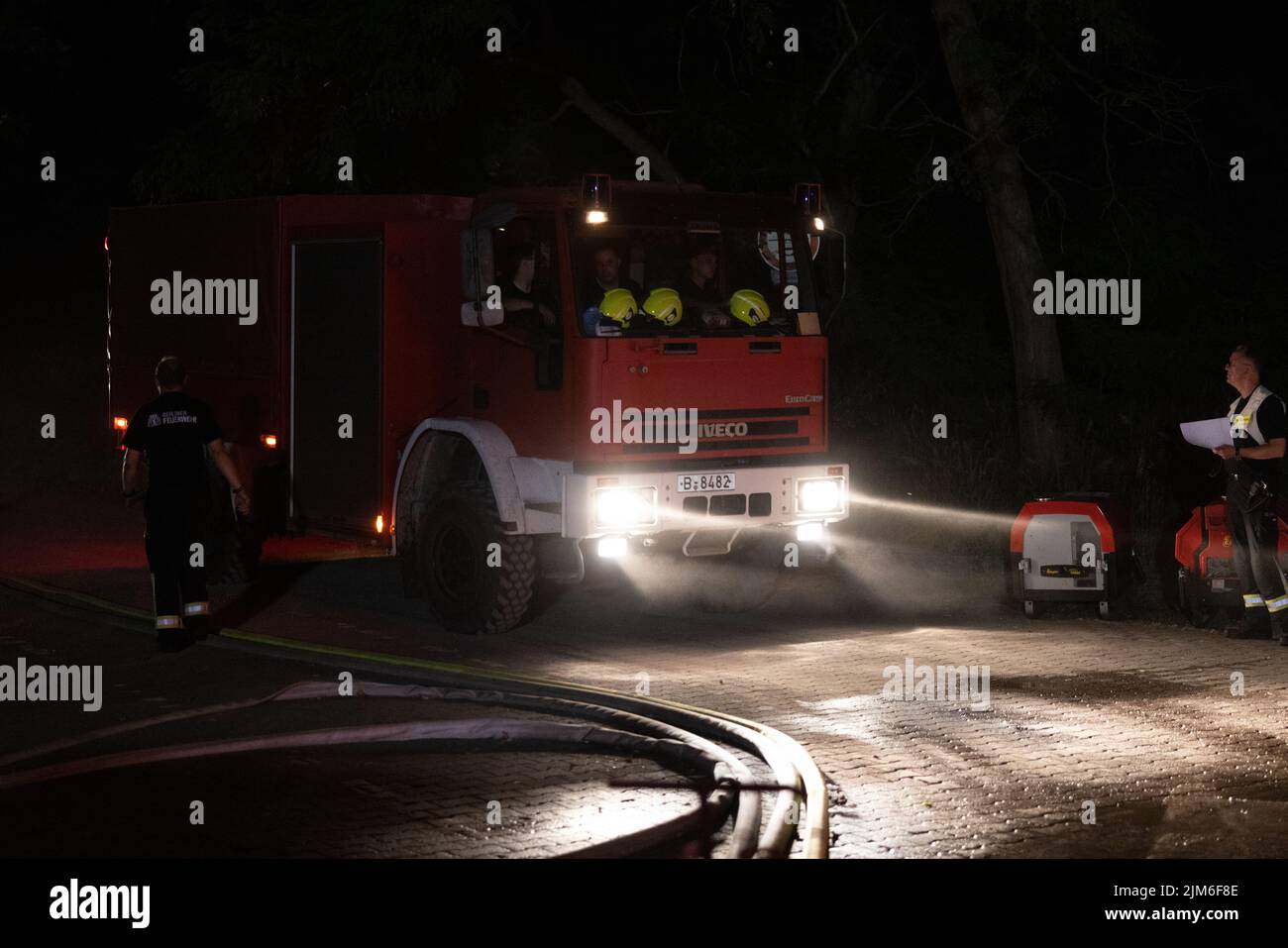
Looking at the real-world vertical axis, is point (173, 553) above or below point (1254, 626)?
above

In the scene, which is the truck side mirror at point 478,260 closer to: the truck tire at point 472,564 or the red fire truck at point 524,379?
the red fire truck at point 524,379

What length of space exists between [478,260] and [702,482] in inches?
80.8

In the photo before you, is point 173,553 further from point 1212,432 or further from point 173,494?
point 1212,432

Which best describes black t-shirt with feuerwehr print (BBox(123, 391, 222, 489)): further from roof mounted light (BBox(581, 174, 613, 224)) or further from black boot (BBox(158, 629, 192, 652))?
roof mounted light (BBox(581, 174, 613, 224))

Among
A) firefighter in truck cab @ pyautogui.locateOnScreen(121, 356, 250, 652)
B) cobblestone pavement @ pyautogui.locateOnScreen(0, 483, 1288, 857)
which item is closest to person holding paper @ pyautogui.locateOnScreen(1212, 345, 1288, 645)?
cobblestone pavement @ pyautogui.locateOnScreen(0, 483, 1288, 857)

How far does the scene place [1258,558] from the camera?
39.1 feet

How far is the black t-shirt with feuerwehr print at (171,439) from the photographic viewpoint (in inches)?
470

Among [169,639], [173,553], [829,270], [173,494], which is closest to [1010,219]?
[829,270]

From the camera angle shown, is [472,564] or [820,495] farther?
[820,495]

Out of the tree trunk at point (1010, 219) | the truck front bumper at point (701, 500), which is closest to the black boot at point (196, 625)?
the truck front bumper at point (701, 500)

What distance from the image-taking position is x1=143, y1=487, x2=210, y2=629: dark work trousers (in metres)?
11.9

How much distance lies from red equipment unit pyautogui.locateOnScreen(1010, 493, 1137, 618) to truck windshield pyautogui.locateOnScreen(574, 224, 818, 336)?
85.7 inches

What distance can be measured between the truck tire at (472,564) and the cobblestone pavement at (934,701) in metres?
0.23

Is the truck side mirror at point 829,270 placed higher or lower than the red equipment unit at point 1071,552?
higher
